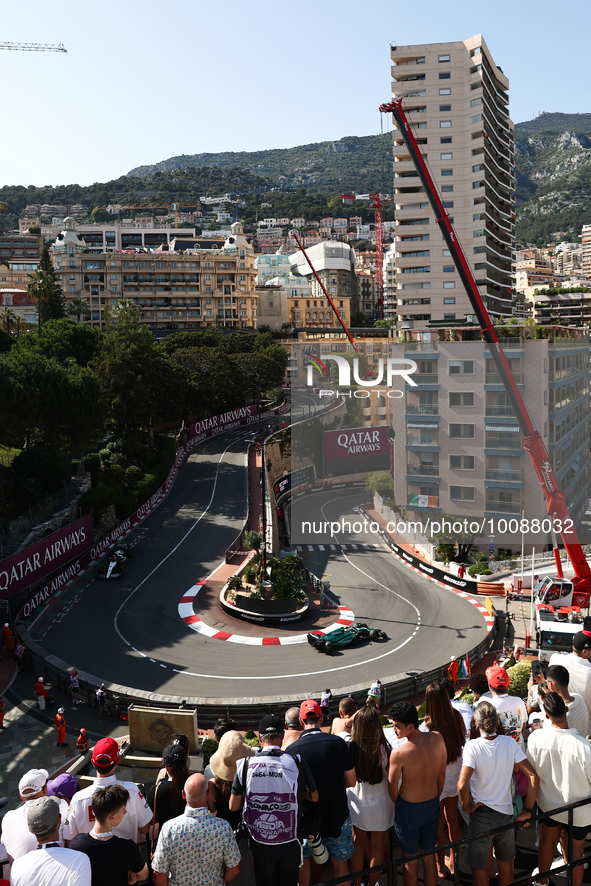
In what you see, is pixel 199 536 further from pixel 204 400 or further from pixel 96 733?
pixel 204 400

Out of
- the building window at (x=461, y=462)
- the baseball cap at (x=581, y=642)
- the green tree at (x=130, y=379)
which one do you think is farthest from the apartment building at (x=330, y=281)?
the baseball cap at (x=581, y=642)

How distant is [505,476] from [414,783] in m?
31.8

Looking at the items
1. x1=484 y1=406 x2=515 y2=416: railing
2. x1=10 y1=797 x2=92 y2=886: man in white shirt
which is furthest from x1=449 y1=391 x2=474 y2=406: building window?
x1=10 y1=797 x2=92 y2=886: man in white shirt

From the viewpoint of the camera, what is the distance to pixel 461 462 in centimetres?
3722

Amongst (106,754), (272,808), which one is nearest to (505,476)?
(272,808)

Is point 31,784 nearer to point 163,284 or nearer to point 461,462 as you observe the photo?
point 461,462

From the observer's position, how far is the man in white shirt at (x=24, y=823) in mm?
5414

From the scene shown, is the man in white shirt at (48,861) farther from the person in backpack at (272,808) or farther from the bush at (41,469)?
the bush at (41,469)

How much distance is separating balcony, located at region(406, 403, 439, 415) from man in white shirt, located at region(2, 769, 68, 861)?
33.5m

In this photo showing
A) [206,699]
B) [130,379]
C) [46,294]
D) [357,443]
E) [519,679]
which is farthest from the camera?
[46,294]

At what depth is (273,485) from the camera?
54.8 m

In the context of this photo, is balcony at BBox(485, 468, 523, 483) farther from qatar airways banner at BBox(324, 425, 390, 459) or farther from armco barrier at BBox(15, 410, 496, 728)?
qatar airways banner at BBox(324, 425, 390, 459)

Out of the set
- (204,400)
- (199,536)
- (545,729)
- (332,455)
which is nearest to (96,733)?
(545,729)

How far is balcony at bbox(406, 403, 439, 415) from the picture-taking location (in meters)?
37.7
